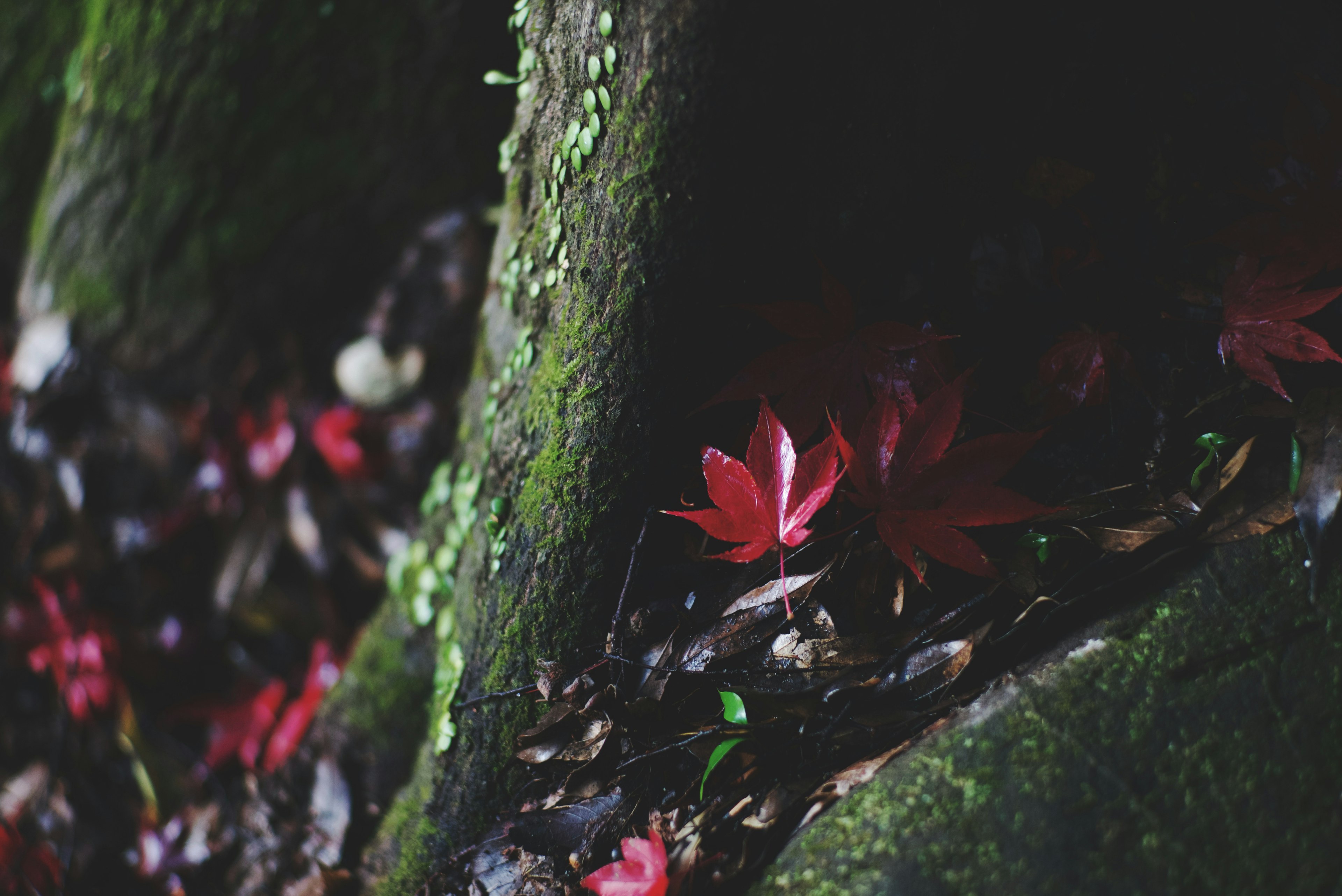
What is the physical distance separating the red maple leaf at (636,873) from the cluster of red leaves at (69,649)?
1870 mm

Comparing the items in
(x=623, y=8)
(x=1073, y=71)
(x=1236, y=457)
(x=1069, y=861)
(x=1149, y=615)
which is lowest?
(x=1069, y=861)

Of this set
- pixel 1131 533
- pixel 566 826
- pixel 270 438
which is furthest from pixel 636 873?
pixel 270 438

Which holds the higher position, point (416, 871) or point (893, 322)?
point (893, 322)

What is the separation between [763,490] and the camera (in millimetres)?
911

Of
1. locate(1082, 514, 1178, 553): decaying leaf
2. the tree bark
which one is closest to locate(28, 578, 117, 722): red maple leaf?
the tree bark

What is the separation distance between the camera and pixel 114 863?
Result: 1.71 m

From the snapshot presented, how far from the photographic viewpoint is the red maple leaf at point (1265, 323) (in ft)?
2.83

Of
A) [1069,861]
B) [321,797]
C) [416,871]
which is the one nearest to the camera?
[1069,861]

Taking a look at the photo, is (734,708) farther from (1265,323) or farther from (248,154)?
(248,154)

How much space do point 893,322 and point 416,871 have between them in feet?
4.10

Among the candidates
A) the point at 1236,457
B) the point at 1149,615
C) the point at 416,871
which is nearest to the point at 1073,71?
the point at 1236,457

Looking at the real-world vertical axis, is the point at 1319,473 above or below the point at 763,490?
below

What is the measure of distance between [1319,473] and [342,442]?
2116 mm

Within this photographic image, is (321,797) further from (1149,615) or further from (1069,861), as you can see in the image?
(1149,615)
